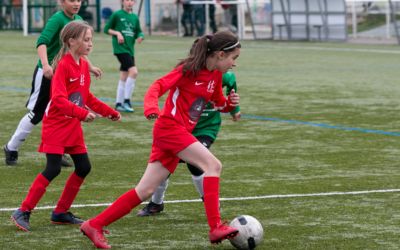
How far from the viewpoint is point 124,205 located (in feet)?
23.8

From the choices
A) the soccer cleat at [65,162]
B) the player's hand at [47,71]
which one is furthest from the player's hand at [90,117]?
the soccer cleat at [65,162]

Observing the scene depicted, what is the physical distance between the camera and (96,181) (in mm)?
10062

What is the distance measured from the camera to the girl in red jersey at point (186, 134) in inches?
281

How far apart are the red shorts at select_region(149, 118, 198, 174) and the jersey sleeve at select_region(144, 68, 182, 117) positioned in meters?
0.27

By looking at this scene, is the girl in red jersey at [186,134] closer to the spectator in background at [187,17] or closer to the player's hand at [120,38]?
the player's hand at [120,38]

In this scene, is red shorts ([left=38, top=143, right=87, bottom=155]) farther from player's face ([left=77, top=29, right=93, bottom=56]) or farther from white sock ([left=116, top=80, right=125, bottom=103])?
white sock ([left=116, top=80, right=125, bottom=103])

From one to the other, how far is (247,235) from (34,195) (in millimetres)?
1786

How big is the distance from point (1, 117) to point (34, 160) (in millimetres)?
3969

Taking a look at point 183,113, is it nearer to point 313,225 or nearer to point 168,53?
point 313,225

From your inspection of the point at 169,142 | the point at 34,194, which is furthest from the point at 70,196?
the point at 169,142

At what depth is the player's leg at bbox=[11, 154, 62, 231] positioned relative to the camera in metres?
7.88

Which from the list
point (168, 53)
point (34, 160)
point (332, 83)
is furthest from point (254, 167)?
point (168, 53)

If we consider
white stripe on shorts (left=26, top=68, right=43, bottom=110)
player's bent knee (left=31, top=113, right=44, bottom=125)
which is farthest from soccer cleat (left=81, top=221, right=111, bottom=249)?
player's bent knee (left=31, top=113, right=44, bottom=125)

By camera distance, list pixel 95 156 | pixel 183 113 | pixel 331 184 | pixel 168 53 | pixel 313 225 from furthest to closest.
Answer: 1. pixel 168 53
2. pixel 95 156
3. pixel 331 184
4. pixel 313 225
5. pixel 183 113
